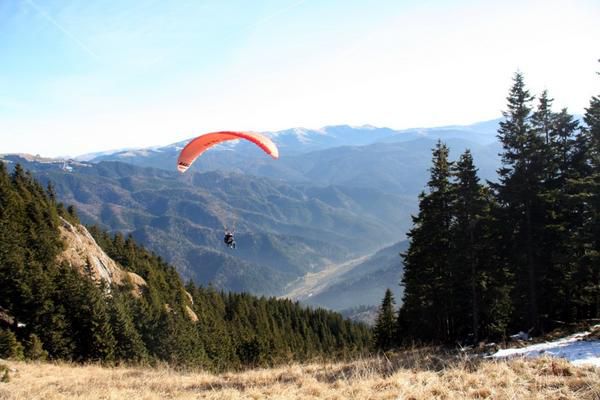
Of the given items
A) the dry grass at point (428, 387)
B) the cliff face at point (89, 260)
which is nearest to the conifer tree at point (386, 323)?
Answer: the cliff face at point (89, 260)

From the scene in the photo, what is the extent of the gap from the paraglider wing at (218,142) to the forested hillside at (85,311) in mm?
9560

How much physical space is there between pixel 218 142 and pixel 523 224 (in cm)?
1797

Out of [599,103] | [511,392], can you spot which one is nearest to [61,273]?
Answer: [511,392]

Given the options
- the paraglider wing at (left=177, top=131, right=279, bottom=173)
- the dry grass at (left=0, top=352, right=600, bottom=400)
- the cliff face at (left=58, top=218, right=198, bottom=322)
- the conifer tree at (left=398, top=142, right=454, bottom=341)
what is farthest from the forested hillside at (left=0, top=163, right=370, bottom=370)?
the paraglider wing at (left=177, top=131, right=279, bottom=173)

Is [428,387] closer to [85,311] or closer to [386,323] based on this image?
[85,311]

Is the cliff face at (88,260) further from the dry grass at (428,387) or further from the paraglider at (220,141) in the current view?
the dry grass at (428,387)

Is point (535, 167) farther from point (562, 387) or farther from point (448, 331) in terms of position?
point (562, 387)

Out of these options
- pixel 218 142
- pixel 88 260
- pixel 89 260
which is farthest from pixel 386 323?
pixel 218 142

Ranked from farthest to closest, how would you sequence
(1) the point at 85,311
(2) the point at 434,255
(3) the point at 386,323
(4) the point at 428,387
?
1. (3) the point at 386,323
2. (1) the point at 85,311
3. (2) the point at 434,255
4. (4) the point at 428,387

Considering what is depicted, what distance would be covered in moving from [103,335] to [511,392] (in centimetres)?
3264

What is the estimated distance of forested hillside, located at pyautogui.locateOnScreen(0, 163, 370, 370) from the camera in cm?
3027

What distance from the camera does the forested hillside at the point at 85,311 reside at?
3027 cm

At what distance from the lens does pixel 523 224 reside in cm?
2467

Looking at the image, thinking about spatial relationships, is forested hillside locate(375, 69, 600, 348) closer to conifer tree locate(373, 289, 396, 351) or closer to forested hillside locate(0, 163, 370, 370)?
forested hillside locate(0, 163, 370, 370)
